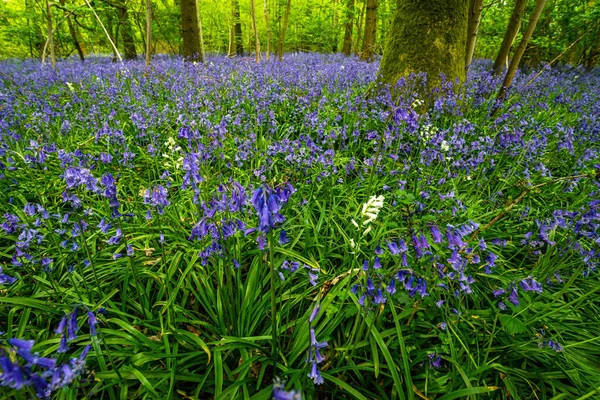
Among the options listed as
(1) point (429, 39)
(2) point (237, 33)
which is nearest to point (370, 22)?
(1) point (429, 39)

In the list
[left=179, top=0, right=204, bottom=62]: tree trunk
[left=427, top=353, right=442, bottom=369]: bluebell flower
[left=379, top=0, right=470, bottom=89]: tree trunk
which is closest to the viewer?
[left=427, top=353, right=442, bottom=369]: bluebell flower

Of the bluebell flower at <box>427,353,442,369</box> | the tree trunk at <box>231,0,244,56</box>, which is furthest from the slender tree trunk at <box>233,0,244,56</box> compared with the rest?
the bluebell flower at <box>427,353,442,369</box>

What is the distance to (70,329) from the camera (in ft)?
3.88

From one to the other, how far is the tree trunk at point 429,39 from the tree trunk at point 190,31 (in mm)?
5967

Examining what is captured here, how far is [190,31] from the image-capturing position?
903 centimetres

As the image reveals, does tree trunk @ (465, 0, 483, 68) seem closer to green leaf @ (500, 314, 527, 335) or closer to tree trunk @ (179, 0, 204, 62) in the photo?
green leaf @ (500, 314, 527, 335)

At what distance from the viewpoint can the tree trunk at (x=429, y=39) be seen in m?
4.86

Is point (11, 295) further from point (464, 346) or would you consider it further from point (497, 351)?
point (497, 351)

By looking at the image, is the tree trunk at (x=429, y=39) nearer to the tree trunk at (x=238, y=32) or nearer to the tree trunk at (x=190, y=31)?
the tree trunk at (x=190, y=31)

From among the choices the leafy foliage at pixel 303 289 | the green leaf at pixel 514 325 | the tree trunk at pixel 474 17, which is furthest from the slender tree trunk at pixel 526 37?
the green leaf at pixel 514 325

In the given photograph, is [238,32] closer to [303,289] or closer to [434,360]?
[303,289]

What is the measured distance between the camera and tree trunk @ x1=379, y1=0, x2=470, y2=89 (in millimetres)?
4863

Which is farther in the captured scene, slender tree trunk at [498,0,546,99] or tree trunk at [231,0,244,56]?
tree trunk at [231,0,244,56]

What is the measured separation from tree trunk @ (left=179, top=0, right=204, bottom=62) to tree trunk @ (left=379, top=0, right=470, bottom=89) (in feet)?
19.6
